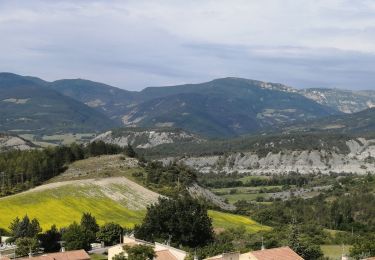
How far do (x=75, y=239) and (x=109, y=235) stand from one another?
26.3ft

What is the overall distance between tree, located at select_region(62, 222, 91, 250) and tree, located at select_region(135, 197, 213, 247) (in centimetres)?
622

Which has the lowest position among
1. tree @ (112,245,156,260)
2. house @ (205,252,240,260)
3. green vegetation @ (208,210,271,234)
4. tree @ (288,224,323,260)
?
green vegetation @ (208,210,271,234)

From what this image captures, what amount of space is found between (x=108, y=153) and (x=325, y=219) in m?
54.0

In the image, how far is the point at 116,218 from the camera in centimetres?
10319

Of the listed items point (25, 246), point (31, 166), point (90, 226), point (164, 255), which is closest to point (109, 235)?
point (90, 226)

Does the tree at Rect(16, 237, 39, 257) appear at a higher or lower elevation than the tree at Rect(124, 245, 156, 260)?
lower

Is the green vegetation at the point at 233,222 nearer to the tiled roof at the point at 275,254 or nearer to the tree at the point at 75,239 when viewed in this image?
the tree at the point at 75,239

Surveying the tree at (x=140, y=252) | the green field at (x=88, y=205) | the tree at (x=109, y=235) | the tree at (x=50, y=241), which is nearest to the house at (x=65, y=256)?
the tree at (x=50, y=241)

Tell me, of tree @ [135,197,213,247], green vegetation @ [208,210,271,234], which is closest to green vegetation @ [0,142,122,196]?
green vegetation @ [208,210,271,234]

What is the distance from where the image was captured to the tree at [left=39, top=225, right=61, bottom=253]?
7831cm

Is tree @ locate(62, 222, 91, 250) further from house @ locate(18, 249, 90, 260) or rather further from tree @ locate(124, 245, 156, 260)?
tree @ locate(124, 245, 156, 260)

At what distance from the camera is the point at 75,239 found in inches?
3039

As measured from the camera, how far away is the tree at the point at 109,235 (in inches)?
3322

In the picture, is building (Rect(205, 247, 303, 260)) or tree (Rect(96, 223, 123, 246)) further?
tree (Rect(96, 223, 123, 246))
